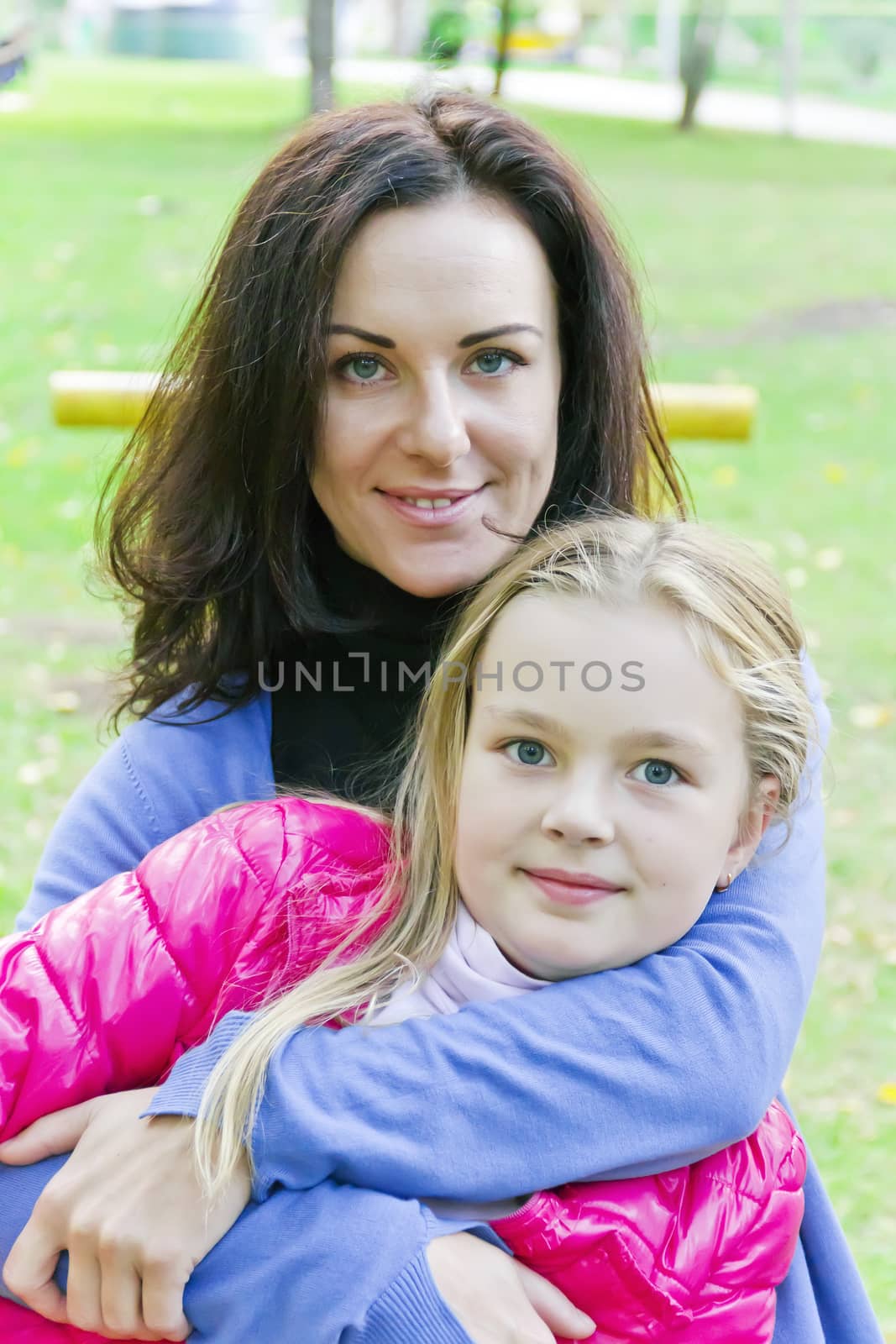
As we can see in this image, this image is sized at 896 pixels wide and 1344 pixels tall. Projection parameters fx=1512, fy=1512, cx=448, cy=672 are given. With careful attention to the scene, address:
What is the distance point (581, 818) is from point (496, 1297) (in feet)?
1.66

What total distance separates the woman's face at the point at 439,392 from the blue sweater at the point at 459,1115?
0.68 m

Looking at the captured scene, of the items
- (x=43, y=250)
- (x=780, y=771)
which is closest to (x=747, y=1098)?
(x=780, y=771)

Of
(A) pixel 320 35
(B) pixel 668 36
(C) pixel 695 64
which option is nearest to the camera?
(A) pixel 320 35

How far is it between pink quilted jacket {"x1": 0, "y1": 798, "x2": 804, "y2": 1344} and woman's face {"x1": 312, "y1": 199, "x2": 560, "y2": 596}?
0.53 meters

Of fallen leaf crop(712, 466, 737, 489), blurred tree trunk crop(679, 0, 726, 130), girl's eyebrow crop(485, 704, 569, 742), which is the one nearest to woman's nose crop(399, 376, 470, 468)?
girl's eyebrow crop(485, 704, 569, 742)

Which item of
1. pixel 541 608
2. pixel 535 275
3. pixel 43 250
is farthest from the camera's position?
pixel 43 250

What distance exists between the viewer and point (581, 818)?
1.67 meters

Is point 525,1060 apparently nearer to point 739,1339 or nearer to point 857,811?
point 739,1339

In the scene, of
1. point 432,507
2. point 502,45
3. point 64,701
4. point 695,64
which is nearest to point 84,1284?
point 432,507

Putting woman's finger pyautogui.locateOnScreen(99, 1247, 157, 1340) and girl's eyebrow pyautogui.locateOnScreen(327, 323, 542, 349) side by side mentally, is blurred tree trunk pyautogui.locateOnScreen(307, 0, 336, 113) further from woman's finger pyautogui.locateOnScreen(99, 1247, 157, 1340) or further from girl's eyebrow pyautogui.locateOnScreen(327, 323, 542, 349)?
woman's finger pyautogui.locateOnScreen(99, 1247, 157, 1340)

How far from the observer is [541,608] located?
6.03 ft

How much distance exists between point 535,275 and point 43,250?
10654mm

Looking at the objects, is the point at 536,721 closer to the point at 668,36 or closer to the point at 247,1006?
the point at 247,1006

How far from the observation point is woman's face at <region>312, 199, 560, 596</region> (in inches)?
79.8
